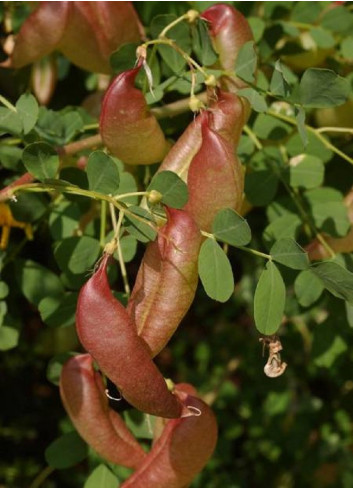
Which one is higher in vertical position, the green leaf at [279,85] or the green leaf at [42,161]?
the green leaf at [42,161]

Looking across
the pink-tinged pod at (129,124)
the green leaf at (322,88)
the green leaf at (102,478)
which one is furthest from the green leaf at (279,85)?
the green leaf at (102,478)

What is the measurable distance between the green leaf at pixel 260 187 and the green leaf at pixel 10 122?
261 millimetres

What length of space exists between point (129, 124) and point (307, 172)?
26 centimetres

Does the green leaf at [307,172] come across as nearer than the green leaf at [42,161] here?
No

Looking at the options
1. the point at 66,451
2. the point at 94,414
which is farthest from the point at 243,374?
the point at 94,414

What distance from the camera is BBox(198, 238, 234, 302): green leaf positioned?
29.2 inches

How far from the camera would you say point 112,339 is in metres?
0.70

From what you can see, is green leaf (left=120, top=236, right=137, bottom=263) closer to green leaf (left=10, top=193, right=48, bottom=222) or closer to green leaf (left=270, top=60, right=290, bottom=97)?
green leaf (left=10, top=193, right=48, bottom=222)

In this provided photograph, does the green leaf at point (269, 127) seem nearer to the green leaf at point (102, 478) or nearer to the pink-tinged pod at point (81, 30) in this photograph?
the pink-tinged pod at point (81, 30)

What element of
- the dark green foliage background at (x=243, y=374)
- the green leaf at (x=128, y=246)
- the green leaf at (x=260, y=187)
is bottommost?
the dark green foliage background at (x=243, y=374)

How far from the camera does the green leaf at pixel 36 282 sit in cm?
96

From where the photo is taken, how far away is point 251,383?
1709 mm

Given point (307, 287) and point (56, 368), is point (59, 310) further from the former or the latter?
point (307, 287)

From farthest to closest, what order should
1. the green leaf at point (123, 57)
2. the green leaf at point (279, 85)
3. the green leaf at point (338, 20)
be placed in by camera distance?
the green leaf at point (338, 20)
the green leaf at point (123, 57)
the green leaf at point (279, 85)
